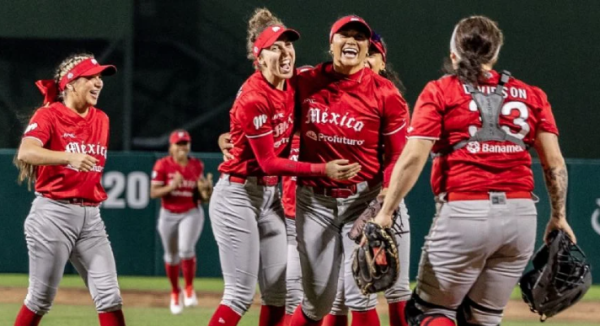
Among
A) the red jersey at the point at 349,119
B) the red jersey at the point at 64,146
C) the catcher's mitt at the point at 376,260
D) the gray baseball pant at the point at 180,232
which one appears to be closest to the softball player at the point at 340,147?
the red jersey at the point at 349,119

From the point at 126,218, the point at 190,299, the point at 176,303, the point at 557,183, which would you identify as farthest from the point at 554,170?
the point at 126,218

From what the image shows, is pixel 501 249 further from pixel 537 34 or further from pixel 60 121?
pixel 537 34

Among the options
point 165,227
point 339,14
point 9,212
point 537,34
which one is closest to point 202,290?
point 165,227

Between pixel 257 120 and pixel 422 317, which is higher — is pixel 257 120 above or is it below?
above

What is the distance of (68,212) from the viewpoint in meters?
5.36

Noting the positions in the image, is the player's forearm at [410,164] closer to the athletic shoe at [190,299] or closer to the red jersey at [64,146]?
the red jersey at [64,146]

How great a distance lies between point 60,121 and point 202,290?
4926 millimetres

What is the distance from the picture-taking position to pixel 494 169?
4238 mm

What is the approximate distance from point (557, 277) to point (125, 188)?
728 centimetres

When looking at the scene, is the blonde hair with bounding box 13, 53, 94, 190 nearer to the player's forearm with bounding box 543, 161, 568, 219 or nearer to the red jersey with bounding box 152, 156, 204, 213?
the player's forearm with bounding box 543, 161, 568, 219

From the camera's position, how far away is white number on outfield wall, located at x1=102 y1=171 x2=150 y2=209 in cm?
1108

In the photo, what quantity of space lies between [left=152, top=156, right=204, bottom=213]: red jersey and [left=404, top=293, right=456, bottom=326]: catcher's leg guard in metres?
5.40

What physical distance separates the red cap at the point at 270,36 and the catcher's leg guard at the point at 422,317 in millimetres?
1443

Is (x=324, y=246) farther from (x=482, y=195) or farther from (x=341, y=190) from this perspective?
(x=482, y=195)
